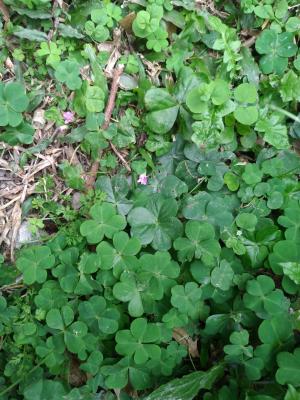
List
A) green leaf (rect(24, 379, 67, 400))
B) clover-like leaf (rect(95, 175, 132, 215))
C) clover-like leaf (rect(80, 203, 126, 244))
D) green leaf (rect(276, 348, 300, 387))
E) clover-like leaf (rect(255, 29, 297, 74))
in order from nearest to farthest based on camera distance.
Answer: green leaf (rect(276, 348, 300, 387)) → green leaf (rect(24, 379, 67, 400)) → clover-like leaf (rect(80, 203, 126, 244)) → clover-like leaf (rect(95, 175, 132, 215)) → clover-like leaf (rect(255, 29, 297, 74))

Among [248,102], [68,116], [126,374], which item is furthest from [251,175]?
[126,374]

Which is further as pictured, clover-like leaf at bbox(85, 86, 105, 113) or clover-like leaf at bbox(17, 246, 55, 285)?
clover-like leaf at bbox(85, 86, 105, 113)

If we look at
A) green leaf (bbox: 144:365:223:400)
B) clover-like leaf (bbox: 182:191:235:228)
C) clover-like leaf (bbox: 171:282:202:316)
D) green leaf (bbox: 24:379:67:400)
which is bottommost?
green leaf (bbox: 24:379:67:400)

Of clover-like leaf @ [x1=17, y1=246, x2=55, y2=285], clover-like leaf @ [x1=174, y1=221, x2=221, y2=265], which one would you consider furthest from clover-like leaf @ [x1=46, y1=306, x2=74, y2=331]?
clover-like leaf @ [x1=174, y1=221, x2=221, y2=265]

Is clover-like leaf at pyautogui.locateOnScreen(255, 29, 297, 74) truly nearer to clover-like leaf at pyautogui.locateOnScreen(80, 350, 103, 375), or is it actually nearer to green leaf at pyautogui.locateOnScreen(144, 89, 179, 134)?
green leaf at pyautogui.locateOnScreen(144, 89, 179, 134)

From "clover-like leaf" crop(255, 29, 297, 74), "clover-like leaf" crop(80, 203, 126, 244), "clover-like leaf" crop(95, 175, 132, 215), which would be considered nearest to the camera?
"clover-like leaf" crop(80, 203, 126, 244)

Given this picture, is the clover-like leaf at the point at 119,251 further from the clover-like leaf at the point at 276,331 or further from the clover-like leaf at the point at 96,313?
the clover-like leaf at the point at 276,331

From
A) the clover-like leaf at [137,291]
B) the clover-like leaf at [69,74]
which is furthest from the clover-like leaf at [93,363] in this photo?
the clover-like leaf at [69,74]
